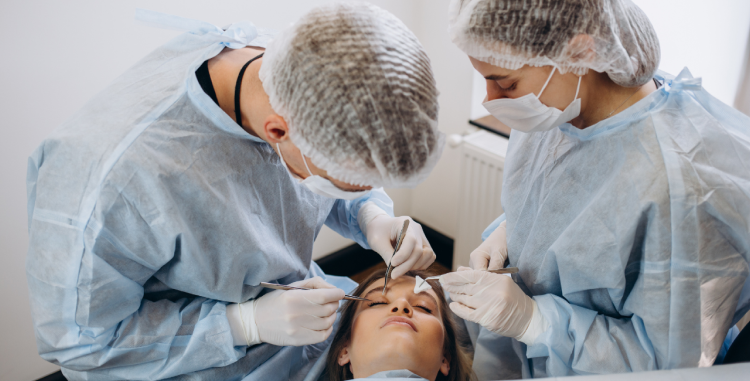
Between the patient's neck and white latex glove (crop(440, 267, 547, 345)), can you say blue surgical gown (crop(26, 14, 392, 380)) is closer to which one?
the patient's neck

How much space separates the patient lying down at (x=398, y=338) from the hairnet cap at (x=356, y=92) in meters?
0.65

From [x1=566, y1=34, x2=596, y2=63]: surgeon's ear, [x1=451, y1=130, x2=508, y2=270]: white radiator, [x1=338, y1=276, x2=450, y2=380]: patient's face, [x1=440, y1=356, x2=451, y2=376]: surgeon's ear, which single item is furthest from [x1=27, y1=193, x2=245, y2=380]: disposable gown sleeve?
[x1=451, y1=130, x2=508, y2=270]: white radiator

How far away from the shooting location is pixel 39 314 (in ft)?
3.42

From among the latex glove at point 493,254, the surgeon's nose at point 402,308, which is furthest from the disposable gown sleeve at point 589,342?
the surgeon's nose at point 402,308

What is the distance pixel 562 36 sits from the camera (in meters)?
0.99

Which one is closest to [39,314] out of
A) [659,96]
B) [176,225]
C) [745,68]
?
[176,225]

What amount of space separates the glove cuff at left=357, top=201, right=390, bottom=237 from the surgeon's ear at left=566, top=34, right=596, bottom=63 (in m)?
0.80

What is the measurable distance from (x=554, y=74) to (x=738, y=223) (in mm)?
473

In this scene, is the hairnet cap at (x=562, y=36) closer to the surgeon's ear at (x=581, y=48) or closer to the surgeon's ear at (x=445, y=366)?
the surgeon's ear at (x=581, y=48)

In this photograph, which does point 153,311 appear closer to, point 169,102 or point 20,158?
point 169,102

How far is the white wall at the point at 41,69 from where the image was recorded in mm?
1515

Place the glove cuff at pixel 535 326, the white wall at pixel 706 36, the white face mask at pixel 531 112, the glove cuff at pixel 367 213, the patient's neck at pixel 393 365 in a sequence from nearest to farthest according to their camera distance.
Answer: the white face mask at pixel 531 112, the glove cuff at pixel 535 326, the patient's neck at pixel 393 365, the glove cuff at pixel 367 213, the white wall at pixel 706 36

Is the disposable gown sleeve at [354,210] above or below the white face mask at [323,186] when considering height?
below

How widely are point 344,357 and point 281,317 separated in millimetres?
385
